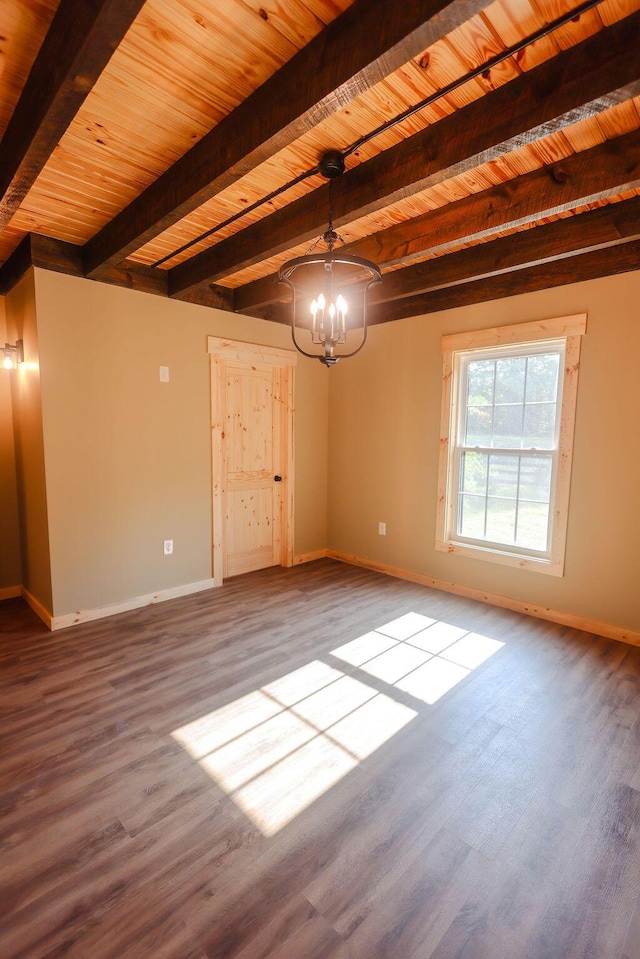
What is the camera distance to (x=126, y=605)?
3.66m

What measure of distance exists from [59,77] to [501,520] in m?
3.77

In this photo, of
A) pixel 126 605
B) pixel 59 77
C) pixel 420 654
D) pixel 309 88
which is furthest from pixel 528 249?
pixel 126 605

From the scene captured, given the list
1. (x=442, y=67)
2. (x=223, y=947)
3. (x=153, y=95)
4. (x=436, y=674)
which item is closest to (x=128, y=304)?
(x=153, y=95)

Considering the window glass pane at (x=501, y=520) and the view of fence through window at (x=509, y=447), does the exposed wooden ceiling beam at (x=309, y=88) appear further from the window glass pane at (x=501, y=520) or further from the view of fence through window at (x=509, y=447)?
the window glass pane at (x=501, y=520)

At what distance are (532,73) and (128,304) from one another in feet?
9.72

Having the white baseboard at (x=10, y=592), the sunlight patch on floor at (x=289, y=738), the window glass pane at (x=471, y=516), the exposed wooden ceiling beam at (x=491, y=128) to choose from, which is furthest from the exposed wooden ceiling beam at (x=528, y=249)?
the white baseboard at (x=10, y=592)

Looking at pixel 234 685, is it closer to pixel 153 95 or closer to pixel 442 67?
pixel 153 95

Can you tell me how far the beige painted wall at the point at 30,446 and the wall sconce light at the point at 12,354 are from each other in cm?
6

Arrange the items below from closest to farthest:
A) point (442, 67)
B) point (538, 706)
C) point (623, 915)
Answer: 1. point (623, 915)
2. point (442, 67)
3. point (538, 706)

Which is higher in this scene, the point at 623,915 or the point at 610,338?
the point at 610,338

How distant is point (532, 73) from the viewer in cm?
163

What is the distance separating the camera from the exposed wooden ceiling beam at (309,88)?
4.09 feet

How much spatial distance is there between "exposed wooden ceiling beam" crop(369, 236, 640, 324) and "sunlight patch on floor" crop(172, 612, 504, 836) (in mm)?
2719

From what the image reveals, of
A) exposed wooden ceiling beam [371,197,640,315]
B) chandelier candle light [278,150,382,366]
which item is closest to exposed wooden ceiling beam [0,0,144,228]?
chandelier candle light [278,150,382,366]
